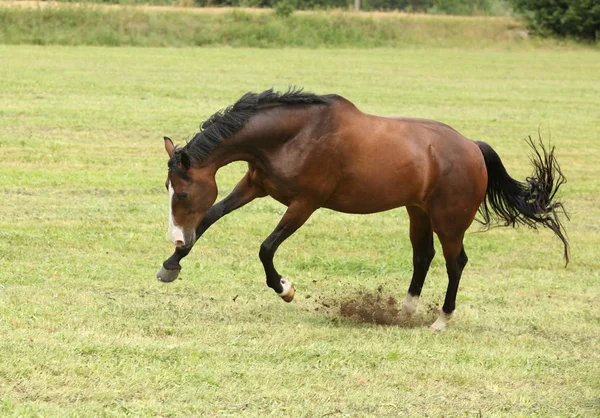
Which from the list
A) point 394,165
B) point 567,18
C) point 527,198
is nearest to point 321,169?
point 394,165

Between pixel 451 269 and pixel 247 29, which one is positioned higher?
pixel 451 269

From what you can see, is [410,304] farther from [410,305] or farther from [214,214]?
[214,214]

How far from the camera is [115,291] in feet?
30.2

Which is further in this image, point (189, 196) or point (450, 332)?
point (450, 332)

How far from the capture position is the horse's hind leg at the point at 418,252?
925 cm

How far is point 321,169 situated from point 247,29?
121 ft

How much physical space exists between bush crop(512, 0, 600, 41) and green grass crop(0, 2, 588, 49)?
1103mm

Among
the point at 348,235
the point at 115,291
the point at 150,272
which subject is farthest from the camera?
the point at 348,235

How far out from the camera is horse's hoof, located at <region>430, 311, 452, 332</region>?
8859mm

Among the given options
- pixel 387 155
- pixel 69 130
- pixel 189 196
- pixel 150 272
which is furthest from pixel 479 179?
pixel 69 130

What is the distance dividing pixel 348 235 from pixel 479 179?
3.72m

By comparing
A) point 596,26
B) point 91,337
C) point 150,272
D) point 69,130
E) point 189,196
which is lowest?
point 596,26

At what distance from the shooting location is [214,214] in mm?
8547

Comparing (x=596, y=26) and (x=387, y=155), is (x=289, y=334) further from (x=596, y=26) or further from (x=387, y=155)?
(x=596, y=26)
